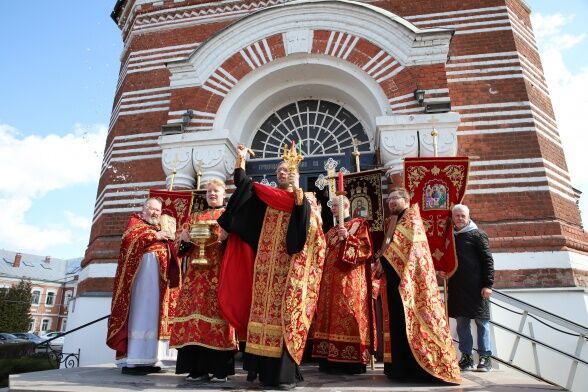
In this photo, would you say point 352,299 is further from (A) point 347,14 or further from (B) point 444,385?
(A) point 347,14

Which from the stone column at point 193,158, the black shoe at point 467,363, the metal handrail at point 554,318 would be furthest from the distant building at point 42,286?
the metal handrail at point 554,318

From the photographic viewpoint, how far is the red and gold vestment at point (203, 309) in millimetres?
3801

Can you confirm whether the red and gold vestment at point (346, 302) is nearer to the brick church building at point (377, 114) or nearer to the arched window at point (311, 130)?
the brick church building at point (377, 114)

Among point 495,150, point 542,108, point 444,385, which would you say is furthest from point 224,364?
point 542,108

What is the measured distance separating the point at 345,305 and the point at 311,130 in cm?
484

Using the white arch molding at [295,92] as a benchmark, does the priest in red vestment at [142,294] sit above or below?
below

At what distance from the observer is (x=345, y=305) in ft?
14.7

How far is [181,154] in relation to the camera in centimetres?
778

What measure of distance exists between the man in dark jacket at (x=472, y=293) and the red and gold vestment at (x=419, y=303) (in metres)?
0.84

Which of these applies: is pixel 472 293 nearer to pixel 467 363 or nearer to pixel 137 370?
pixel 467 363

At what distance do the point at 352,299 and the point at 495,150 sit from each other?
477cm

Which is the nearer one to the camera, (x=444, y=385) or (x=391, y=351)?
(x=444, y=385)

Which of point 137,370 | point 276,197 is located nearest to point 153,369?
point 137,370

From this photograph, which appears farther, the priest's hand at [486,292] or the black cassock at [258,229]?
the priest's hand at [486,292]
